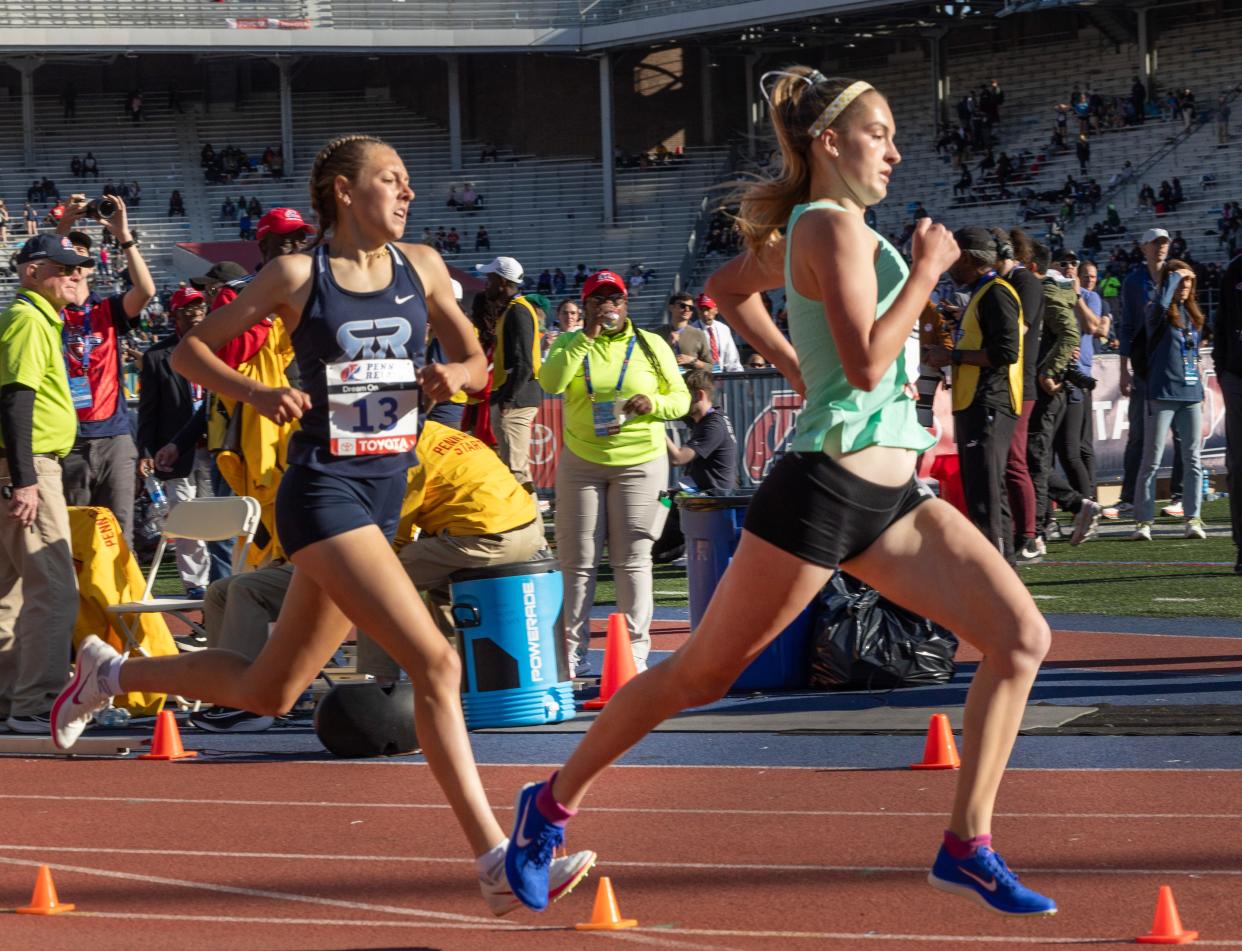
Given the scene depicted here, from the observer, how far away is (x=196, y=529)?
A: 8.95 meters

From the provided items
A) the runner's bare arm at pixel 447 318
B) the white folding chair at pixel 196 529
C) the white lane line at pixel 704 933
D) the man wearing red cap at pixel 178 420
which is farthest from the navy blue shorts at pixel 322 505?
the man wearing red cap at pixel 178 420

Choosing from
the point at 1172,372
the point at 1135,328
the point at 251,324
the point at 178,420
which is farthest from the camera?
the point at 1135,328

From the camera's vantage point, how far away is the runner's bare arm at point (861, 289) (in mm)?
4113

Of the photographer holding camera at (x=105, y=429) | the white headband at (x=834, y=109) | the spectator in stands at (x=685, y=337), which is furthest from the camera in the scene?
the spectator in stands at (x=685, y=337)

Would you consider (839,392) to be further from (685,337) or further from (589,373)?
(685,337)

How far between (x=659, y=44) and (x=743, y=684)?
42257mm

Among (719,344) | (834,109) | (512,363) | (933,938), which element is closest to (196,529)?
(512,363)

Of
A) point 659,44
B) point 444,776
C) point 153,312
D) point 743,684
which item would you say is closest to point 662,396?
point 743,684

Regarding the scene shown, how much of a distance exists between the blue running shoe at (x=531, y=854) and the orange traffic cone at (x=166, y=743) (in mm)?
3411

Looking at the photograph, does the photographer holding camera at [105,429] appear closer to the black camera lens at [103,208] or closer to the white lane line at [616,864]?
the black camera lens at [103,208]

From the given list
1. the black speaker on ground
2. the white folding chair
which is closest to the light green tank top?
the black speaker on ground

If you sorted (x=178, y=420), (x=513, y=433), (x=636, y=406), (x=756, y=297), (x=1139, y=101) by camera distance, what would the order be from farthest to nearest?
1. (x=1139, y=101)
2. (x=513, y=433)
3. (x=178, y=420)
4. (x=636, y=406)
5. (x=756, y=297)

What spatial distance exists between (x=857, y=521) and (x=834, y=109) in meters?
0.94

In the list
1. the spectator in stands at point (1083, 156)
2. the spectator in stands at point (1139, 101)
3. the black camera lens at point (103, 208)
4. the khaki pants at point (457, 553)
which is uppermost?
the spectator in stands at point (1139, 101)
